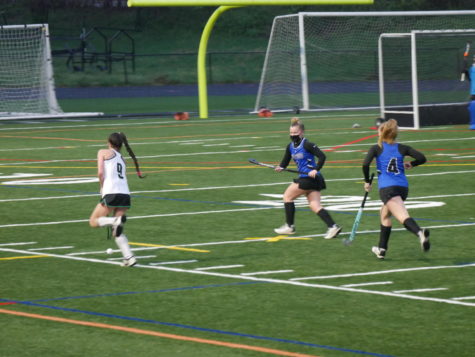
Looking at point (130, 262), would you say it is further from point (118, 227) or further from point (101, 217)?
point (101, 217)

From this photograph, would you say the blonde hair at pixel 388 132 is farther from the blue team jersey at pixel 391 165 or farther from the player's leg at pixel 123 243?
the player's leg at pixel 123 243

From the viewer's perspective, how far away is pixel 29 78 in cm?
4550

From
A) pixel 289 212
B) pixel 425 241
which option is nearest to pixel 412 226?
pixel 425 241

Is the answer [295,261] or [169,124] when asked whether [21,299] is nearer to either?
[295,261]

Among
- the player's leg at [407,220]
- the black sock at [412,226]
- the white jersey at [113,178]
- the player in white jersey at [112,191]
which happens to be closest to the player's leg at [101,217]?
the player in white jersey at [112,191]

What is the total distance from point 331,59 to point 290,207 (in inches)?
2048

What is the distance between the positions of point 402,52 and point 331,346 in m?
41.0

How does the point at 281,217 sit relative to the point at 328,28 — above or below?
below

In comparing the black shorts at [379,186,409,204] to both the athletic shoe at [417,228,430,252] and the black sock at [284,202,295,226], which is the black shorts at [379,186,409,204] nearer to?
the athletic shoe at [417,228,430,252]

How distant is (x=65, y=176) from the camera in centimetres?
2202

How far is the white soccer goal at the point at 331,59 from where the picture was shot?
1631 inches

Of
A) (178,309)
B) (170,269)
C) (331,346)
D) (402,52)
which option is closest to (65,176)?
(170,269)

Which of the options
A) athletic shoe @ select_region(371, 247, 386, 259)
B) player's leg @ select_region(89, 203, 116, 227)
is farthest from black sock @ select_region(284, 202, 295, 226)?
player's leg @ select_region(89, 203, 116, 227)

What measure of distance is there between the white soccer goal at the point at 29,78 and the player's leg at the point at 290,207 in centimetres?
2456
